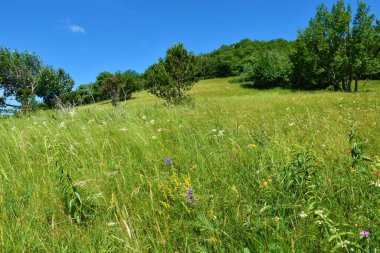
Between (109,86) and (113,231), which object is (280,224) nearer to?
(113,231)

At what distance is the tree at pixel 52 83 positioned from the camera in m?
57.0

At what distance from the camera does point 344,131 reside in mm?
3975

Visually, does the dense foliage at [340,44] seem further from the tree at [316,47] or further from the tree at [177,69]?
the tree at [177,69]

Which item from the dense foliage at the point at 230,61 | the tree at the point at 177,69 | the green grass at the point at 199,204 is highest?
the dense foliage at the point at 230,61

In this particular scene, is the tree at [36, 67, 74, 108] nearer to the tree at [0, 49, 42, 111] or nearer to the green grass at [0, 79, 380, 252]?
the tree at [0, 49, 42, 111]

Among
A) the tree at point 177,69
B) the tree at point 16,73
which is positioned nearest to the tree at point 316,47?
the tree at point 177,69

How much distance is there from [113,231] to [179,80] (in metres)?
23.1

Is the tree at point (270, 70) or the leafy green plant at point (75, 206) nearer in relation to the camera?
the leafy green plant at point (75, 206)

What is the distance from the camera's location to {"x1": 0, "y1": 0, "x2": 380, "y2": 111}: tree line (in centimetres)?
2183

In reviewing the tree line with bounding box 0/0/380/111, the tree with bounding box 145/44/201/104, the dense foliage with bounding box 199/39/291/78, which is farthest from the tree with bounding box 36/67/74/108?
the dense foliage with bounding box 199/39/291/78

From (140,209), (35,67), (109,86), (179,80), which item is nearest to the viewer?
(140,209)

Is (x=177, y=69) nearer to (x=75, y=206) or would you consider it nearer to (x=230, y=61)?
(x=75, y=206)

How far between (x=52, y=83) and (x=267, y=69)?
51554mm

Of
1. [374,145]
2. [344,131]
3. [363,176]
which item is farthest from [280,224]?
[344,131]
